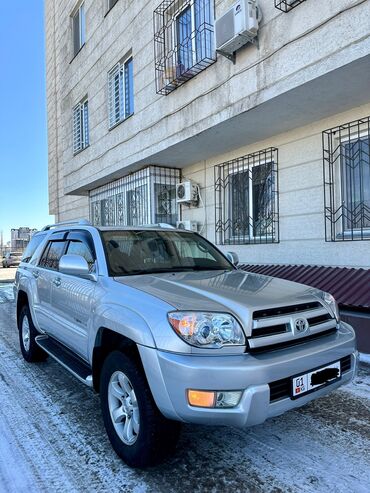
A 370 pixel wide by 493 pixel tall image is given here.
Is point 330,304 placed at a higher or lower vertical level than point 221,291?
lower

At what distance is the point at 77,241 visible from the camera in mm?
4164

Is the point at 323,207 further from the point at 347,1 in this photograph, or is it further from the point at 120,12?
Result: the point at 120,12

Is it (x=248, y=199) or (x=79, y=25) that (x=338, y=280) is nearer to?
(x=248, y=199)

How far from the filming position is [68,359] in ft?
12.1

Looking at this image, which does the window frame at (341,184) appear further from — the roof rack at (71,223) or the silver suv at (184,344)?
the roof rack at (71,223)

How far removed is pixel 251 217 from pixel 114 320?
550 cm

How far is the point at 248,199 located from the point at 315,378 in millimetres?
5687

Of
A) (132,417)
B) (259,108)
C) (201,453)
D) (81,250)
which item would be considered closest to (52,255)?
(81,250)

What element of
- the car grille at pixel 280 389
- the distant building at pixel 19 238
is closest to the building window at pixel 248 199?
the car grille at pixel 280 389

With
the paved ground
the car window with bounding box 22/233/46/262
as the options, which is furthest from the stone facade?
the car window with bounding box 22/233/46/262

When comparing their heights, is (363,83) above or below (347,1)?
below

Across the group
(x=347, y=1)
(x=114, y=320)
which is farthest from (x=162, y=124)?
(x=114, y=320)

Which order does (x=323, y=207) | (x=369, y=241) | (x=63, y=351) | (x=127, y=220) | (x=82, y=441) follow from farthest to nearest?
(x=127, y=220), (x=323, y=207), (x=369, y=241), (x=63, y=351), (x=82, y=441)

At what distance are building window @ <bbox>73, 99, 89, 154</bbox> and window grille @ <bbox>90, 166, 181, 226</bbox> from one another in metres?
2.48
